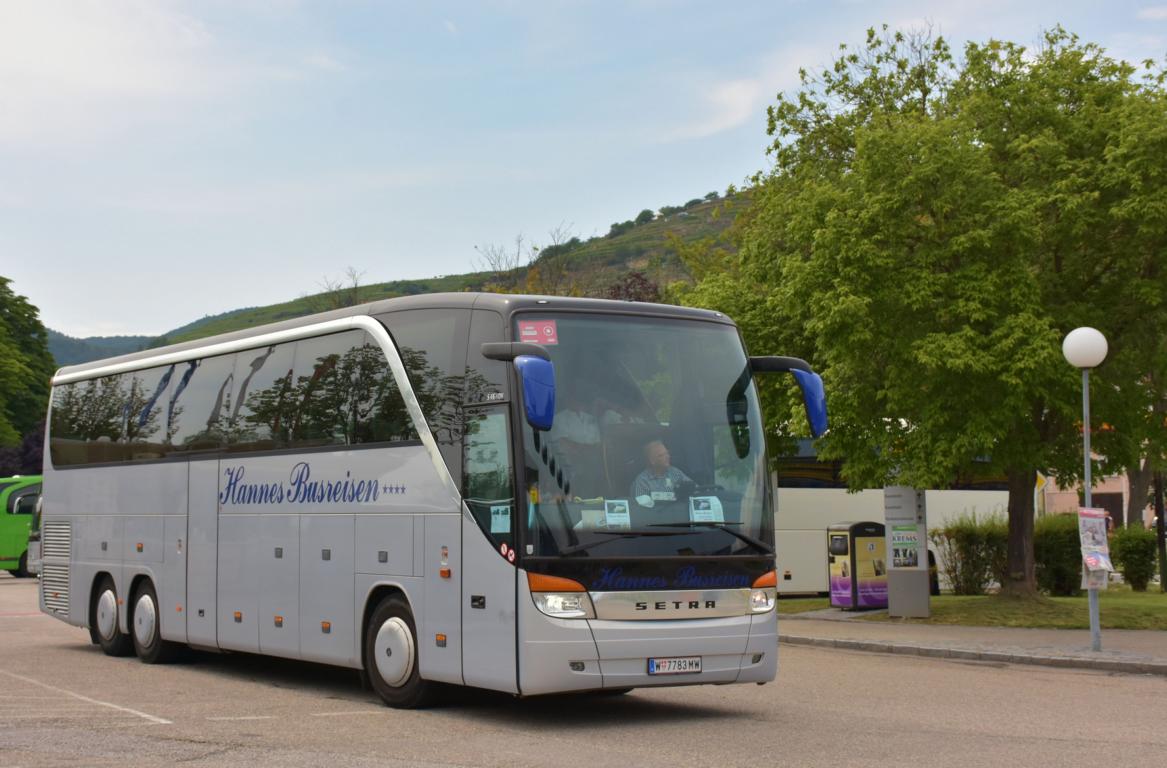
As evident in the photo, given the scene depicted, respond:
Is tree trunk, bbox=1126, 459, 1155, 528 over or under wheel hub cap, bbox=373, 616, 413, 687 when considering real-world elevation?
over

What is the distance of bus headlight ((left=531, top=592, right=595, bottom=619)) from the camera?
11.5 meters

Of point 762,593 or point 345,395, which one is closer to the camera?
point 762,593

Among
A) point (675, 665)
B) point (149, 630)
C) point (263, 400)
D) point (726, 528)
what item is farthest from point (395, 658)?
point (149, 630)

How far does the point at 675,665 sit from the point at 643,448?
5.75 ft

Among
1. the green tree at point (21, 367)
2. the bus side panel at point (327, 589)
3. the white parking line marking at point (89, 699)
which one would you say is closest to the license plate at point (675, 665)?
the bus side panel at point (327, 589)

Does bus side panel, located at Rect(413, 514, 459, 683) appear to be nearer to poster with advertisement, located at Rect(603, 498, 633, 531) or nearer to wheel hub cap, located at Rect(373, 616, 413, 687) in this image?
wheel hub cap, located at Rect(373, 616, 413, 687)

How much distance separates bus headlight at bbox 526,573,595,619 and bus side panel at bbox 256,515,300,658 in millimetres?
4050

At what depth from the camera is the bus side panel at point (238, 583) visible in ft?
51.2

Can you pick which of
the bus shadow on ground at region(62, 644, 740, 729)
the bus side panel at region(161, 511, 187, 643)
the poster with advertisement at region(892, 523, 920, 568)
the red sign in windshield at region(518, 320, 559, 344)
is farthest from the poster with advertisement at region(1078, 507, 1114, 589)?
the bus side panel at region(161, 511, 187, 643)

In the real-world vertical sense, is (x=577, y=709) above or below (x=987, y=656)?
above

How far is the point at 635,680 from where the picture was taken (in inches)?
457

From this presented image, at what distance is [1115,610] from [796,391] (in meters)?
6.95

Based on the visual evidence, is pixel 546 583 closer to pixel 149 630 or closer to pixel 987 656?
pixel 149 630

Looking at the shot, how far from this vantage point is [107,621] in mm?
18891
